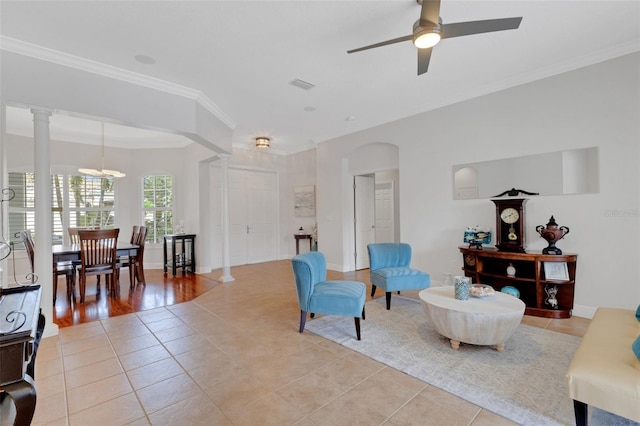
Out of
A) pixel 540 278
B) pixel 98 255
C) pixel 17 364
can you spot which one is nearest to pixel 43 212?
pixel 98 255

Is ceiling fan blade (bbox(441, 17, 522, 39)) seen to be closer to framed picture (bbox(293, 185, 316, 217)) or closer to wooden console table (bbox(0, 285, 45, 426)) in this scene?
wooden console table (bbox(0, 285, 45, 426))

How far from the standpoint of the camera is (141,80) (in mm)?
3576

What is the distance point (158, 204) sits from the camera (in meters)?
6.78

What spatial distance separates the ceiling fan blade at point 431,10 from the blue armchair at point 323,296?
2.31m

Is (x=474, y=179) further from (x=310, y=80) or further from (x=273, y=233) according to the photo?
(x=273, y=233)

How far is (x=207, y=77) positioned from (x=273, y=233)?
15.5 feet

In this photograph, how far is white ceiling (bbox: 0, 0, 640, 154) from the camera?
2.45m

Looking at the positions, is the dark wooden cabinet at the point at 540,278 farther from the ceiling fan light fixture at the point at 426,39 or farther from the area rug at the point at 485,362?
the ceiling fan light fixture at the point at 426,39

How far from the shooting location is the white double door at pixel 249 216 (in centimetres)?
677

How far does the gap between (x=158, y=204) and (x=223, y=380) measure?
5679mm

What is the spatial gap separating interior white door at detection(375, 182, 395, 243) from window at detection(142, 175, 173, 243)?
196 inches

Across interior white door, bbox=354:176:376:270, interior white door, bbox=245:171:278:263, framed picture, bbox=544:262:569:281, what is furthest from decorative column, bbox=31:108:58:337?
framed picture, bbox=544:262:569:281

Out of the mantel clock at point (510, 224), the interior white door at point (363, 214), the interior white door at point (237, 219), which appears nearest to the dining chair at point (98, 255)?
the interior white door at point (237, 219)

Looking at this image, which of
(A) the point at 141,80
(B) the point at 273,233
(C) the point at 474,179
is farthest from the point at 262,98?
(B) the point at 273,233
